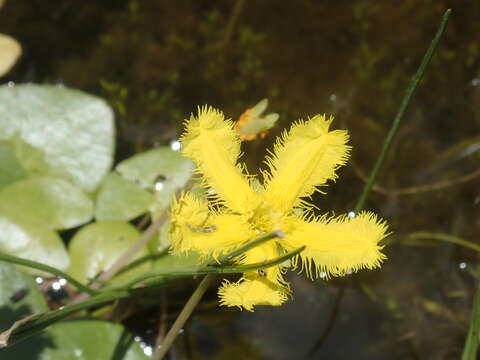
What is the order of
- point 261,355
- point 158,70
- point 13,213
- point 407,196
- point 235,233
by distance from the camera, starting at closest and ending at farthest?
point 235,233 → point 13,213 → point 261,355 → point 407,196 → point 158,70

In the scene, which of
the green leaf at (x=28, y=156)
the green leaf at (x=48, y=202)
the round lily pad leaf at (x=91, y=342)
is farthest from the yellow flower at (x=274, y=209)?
the green leaf at (x=28, y=156)

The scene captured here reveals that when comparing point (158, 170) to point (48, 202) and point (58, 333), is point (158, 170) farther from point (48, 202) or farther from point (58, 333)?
point (58, 333)

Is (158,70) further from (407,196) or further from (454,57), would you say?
(454,57)

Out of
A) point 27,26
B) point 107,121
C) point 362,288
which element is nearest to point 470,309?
point 362,288

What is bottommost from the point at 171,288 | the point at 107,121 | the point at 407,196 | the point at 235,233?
the point at 235,233

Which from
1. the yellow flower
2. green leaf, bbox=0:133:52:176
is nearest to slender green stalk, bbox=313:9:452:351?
the yellow flower
